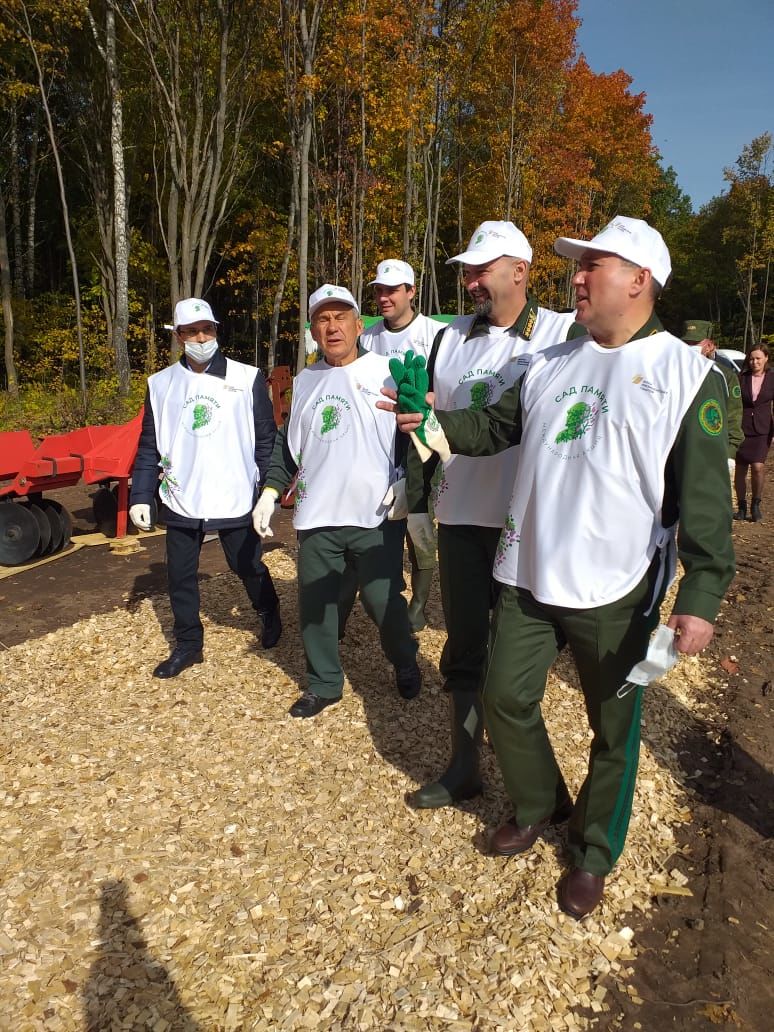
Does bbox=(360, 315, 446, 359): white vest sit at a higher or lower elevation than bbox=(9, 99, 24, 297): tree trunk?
lower

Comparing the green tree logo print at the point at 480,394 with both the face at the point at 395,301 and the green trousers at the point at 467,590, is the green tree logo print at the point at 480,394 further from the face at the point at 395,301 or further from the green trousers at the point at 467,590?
the face at the point at 395,301

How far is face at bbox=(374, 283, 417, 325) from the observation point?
4.82m

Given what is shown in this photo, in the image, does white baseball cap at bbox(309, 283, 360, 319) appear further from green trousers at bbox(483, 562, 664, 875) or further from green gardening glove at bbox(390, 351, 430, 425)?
green trousers at bbox(483, 562, 664, 875)

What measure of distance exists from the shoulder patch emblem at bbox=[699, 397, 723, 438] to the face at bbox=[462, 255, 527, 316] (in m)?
1.07

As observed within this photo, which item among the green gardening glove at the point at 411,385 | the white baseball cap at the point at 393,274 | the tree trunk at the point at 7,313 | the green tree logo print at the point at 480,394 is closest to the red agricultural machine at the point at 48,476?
the white baseball cap at the point at 393,274

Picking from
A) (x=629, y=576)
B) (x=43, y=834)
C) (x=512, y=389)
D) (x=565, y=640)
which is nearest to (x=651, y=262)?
(x=512, y=389)

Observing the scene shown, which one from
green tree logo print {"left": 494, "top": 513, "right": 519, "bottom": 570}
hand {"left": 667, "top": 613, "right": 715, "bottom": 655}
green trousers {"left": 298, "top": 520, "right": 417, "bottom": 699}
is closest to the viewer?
hand {"left": 667, "top": 613, "right": 715, "bottom": 655}

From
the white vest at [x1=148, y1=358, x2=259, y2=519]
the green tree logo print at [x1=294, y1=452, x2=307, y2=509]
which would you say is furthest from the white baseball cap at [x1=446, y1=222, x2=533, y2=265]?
the white vest at [x1=148, y1=358, x2=259, y2=519]

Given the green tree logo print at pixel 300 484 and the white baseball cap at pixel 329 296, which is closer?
the white baseball cap at pixel 329 296

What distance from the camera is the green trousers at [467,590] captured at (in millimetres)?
2914

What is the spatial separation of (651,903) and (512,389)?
1.87 m

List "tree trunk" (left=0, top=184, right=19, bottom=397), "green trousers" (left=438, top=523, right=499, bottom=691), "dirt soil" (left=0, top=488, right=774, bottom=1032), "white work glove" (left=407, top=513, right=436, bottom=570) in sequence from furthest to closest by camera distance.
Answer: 1. "tree trunk" (left=0, top=184, right=19, bottom=397)
2. "white work glove" (left=407, top=513, right=436, bottom=570)
3. "green trousers" (left=438, top=523, right=499, bottom=691)
4. "dirt soil" (left=0, top=488, right=774, bottom=1032)

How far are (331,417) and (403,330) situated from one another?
1.56 m

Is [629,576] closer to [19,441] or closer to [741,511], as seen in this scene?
[19,441]
